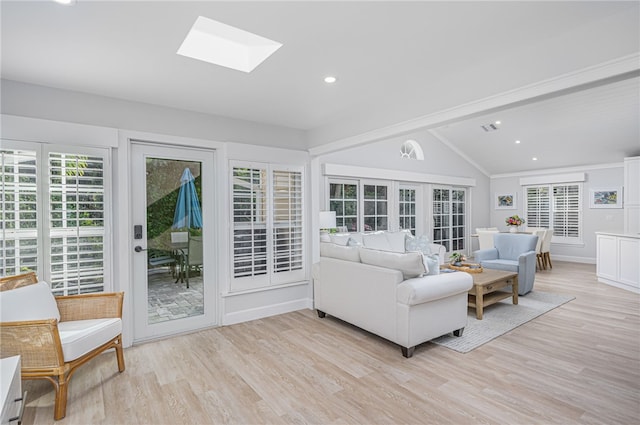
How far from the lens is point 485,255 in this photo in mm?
5449

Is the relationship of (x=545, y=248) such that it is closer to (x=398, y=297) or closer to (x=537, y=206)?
(x=537, y=206)

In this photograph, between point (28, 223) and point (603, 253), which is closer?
point (28, 223)

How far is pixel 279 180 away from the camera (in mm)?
4207

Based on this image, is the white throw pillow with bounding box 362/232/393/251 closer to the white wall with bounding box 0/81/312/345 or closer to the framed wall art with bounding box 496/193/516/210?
the white wall with bounding box 0/81/312/345

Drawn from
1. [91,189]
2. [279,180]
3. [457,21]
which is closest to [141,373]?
[91,189]

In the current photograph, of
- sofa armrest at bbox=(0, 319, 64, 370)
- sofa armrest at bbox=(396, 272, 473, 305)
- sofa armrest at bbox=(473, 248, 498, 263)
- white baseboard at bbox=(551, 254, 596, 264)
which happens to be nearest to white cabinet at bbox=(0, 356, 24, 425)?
sofa armrest at bbox=(0, 319, 64, 370)

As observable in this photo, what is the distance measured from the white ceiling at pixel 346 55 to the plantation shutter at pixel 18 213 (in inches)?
28.0

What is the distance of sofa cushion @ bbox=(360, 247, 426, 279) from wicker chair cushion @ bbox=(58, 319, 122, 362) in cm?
231

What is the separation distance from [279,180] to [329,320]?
1840 millimetres

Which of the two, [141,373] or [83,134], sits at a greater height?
[83,134]

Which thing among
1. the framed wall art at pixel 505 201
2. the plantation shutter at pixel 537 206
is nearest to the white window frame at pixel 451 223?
the framed wall art at pixel 505 201

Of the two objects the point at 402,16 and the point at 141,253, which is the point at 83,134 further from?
the point at 402,16

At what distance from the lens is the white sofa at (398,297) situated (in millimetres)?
2895

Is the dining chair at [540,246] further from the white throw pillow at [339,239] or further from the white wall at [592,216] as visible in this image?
the white throw pillow at [339,239]
